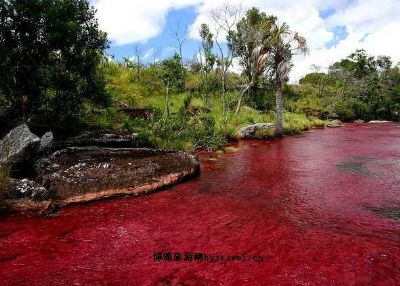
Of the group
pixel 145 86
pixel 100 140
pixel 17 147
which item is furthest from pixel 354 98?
pixel 17 147

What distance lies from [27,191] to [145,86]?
2816 cm

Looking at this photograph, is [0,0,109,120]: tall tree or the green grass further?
the green grass

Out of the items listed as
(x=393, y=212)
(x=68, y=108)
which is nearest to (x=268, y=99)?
(x=68, y=108)

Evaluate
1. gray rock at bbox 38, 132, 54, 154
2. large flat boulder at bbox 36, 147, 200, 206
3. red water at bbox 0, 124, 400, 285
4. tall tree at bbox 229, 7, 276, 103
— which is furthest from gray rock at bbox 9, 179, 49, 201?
tall tree at bbox 229, 7, 276, 103

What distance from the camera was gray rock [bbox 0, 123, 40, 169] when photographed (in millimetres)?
9023

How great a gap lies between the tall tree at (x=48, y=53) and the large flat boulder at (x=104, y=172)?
3337 millimetres

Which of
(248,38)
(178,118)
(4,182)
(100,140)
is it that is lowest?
(4,182)

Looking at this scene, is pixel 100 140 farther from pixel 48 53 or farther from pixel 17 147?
pixel 17 147

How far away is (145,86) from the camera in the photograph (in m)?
35.1

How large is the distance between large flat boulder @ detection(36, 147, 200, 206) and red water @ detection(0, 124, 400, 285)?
39cm

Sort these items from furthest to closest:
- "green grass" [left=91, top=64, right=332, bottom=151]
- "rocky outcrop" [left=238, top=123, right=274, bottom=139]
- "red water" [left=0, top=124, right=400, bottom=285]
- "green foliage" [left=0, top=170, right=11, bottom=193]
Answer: "rocky outcrop" [left=238, top=123, right=274, bottom=139], "green grass" [left=91, top=64, right=332, bottom=151], "green foliage" [left=0, top=170, right=11, bottom=193], "red water" [left=0, top=124, right=400, bottom=285]

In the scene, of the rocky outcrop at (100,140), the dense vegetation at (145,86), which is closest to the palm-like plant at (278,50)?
the dense vegetation at (145,86)

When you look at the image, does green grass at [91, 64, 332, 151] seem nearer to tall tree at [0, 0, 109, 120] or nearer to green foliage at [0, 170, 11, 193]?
tall tree at [0, 0, 109, 120]

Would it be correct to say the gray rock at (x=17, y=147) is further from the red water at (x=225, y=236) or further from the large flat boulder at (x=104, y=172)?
the red water at (x=225, y=236)
